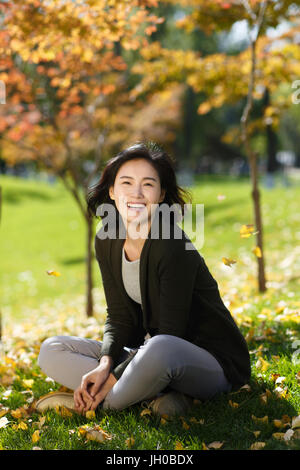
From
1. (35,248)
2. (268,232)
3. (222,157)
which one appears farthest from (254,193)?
(222,157)

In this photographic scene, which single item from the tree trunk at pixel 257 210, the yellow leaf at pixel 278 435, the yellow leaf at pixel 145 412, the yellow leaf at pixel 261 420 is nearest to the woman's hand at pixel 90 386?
the yellow leaf at pixel 145 412

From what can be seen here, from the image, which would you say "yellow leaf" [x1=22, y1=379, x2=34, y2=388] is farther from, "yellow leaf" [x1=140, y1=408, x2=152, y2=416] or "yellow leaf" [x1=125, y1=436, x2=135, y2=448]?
"yellow leaf" [x1=125, y1=436, x2=135, y2=448]

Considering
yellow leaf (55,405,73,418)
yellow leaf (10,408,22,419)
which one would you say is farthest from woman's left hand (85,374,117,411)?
yellow leaf (10,408,22,419)

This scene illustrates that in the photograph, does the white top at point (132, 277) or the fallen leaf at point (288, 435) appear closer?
the fallen leaf at point (288, 435)

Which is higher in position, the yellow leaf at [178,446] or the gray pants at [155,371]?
the gray pants at [155,371]

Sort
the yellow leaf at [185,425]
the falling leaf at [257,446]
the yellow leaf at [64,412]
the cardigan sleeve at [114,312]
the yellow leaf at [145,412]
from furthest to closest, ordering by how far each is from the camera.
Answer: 1. the cardigan sleeve at [114,312]
2. the yellow leaf at [64,412]
3. the yellow leaf at [145,412]
4. the yellow leaf at [185,425]
5. the falling leaf at [257,446]

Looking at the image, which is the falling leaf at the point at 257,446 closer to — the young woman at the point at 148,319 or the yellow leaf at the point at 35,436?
the young woman at the point at 148,319

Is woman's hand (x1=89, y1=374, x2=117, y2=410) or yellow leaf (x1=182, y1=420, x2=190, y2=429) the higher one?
woman's hand (x1=89, y1=374, x2=117, y2=410)

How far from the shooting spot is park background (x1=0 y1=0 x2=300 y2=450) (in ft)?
8.53

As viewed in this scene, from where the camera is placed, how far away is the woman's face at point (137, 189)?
285 centimetres

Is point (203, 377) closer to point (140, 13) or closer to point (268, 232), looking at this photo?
point (140, 13)

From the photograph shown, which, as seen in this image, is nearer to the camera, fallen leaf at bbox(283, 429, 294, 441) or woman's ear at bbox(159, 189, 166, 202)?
fallen leaf at bbox(283, 429, 294, 441)

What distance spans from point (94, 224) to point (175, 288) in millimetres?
6646

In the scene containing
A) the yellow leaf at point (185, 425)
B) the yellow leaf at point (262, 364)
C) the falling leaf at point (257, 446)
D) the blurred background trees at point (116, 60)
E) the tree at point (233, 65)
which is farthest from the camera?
the tree at point (233, 65)
